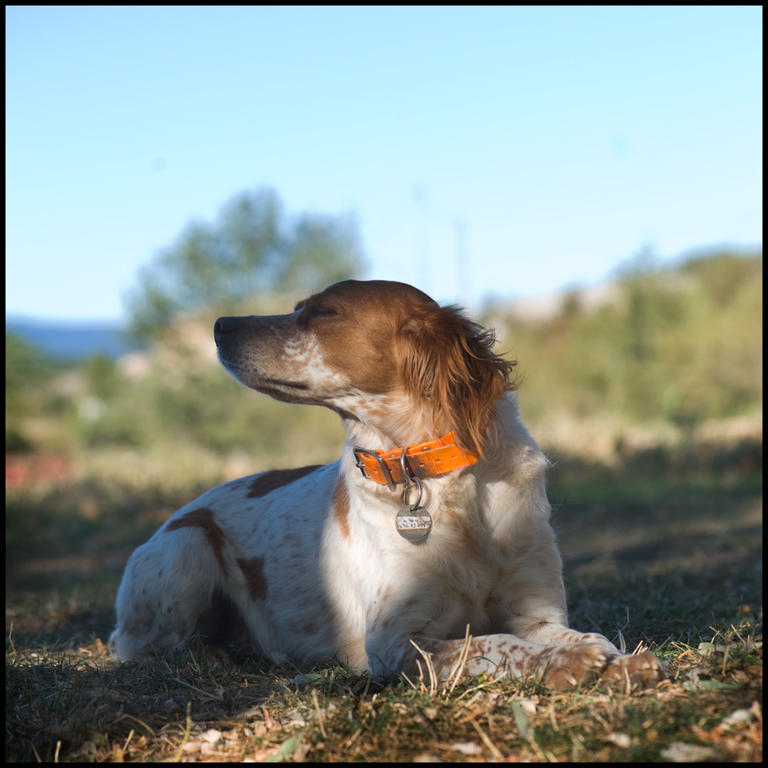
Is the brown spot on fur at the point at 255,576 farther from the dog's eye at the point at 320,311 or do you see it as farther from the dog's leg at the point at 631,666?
the dog's leg at the point at 631,666

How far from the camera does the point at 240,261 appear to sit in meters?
25.5

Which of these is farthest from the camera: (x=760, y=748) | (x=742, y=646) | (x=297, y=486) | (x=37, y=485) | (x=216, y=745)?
(x=37, y=485)

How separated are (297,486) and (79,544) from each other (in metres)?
6.14

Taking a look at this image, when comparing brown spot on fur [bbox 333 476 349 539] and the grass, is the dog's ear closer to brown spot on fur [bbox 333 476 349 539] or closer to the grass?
brown spot on fur [bbox 333 476 349 539]

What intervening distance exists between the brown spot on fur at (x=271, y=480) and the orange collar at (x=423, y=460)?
3.27 ft

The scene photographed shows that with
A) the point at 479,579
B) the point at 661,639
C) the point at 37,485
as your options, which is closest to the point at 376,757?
the point at 479,579

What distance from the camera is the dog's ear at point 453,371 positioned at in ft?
9.95

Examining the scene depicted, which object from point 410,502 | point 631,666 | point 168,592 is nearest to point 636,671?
point 631,666

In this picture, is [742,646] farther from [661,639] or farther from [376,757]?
[376,757]

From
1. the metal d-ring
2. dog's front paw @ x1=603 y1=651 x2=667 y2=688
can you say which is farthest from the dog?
dog's front paw @ x1=603 y1=651 x2=667 y2=688

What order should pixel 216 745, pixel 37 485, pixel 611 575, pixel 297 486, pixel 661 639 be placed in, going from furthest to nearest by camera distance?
1. pixel 37 485
2. pixel 611 575
3. pixel 297 486
4. pixel 661 639
5. pixel 216 745

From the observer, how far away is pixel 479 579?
9.91ft

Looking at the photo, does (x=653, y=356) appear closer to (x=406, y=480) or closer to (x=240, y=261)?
(x=240, y=261)

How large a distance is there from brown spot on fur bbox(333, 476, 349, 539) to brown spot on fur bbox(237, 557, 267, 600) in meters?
0.50
